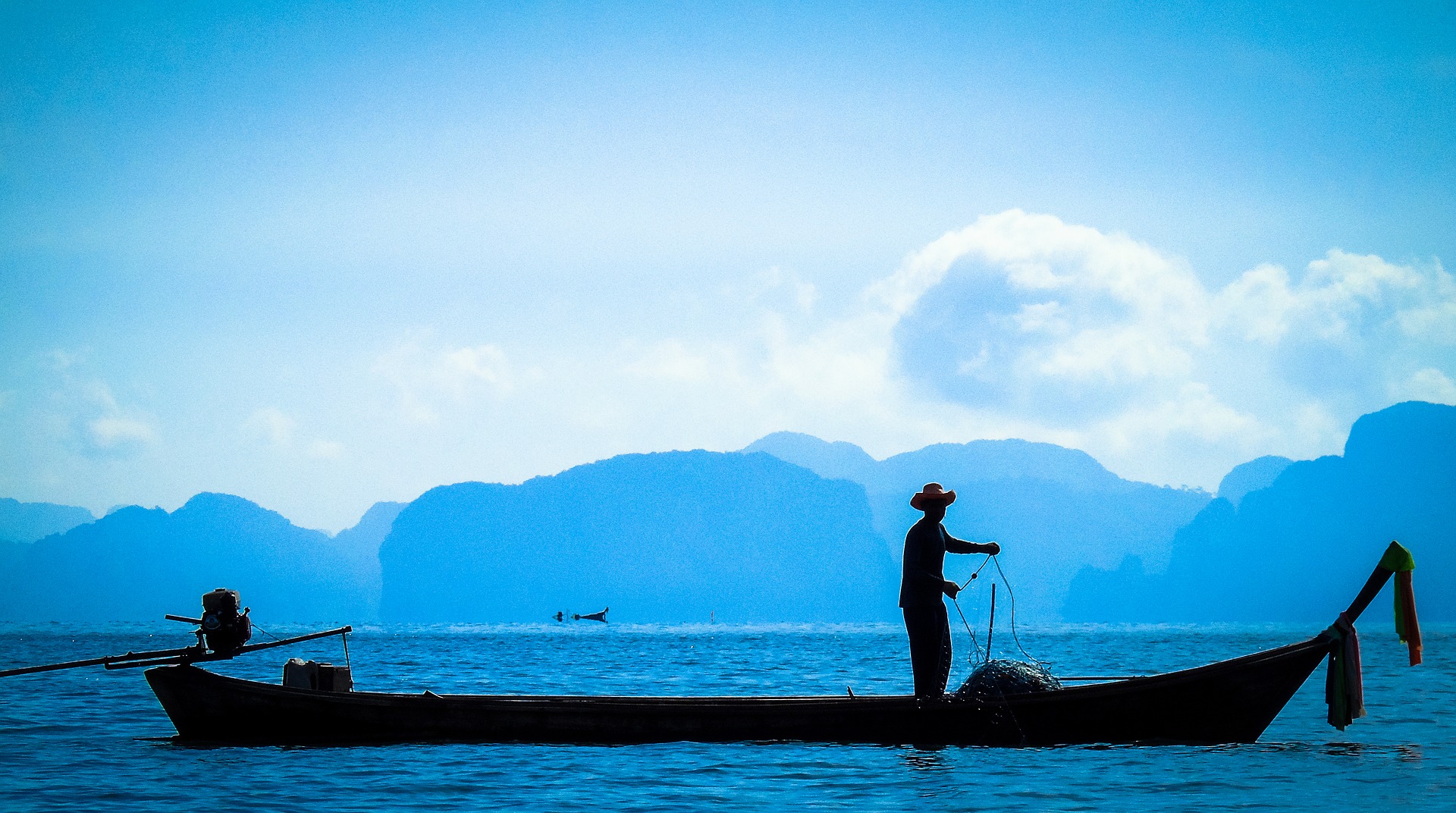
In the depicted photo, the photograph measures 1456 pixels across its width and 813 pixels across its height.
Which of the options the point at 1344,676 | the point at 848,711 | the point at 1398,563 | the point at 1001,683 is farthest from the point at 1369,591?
the point at 848,711

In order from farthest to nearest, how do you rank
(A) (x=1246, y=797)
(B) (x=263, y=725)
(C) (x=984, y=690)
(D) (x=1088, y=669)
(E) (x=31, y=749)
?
(D) (x=1088, y=669)
(E) (x=31, y=749)
(B) (x=263, y=725)
(C) (x=984, y=690)
(A) (x=1246, y=797)

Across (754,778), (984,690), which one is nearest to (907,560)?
(984,690)

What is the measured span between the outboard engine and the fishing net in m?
9.88

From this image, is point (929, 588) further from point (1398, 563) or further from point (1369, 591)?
point (1398, 563)

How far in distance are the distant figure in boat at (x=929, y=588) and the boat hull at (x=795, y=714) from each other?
1.40 feet

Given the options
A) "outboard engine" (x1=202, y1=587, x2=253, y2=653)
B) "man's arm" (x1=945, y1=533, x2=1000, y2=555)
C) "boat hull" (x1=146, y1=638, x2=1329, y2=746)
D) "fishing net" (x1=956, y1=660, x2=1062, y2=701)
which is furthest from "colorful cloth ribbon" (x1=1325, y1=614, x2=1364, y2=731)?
"outboard engine" (x1=202, y1=587, x2=253, y2=653)

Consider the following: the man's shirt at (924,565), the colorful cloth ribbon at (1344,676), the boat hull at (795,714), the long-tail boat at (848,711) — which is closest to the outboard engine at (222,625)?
the long-tail boat at (848,711)

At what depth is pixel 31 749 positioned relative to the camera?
19.6 meters

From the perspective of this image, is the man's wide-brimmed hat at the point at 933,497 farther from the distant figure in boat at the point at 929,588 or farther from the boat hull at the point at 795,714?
the boat hull at the point at 795,714

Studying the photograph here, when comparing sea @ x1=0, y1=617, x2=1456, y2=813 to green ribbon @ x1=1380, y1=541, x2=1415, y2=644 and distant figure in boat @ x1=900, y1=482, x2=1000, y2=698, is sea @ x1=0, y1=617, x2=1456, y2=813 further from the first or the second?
green ribbon @ x1=1380, y1=541, x2=1415, y2=644

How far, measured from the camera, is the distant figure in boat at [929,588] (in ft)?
49.6

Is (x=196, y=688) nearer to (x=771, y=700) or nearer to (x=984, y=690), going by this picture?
(x=771, y=700)

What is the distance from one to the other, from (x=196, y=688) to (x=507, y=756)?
446 centimetres

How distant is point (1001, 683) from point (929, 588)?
1.69 metres
